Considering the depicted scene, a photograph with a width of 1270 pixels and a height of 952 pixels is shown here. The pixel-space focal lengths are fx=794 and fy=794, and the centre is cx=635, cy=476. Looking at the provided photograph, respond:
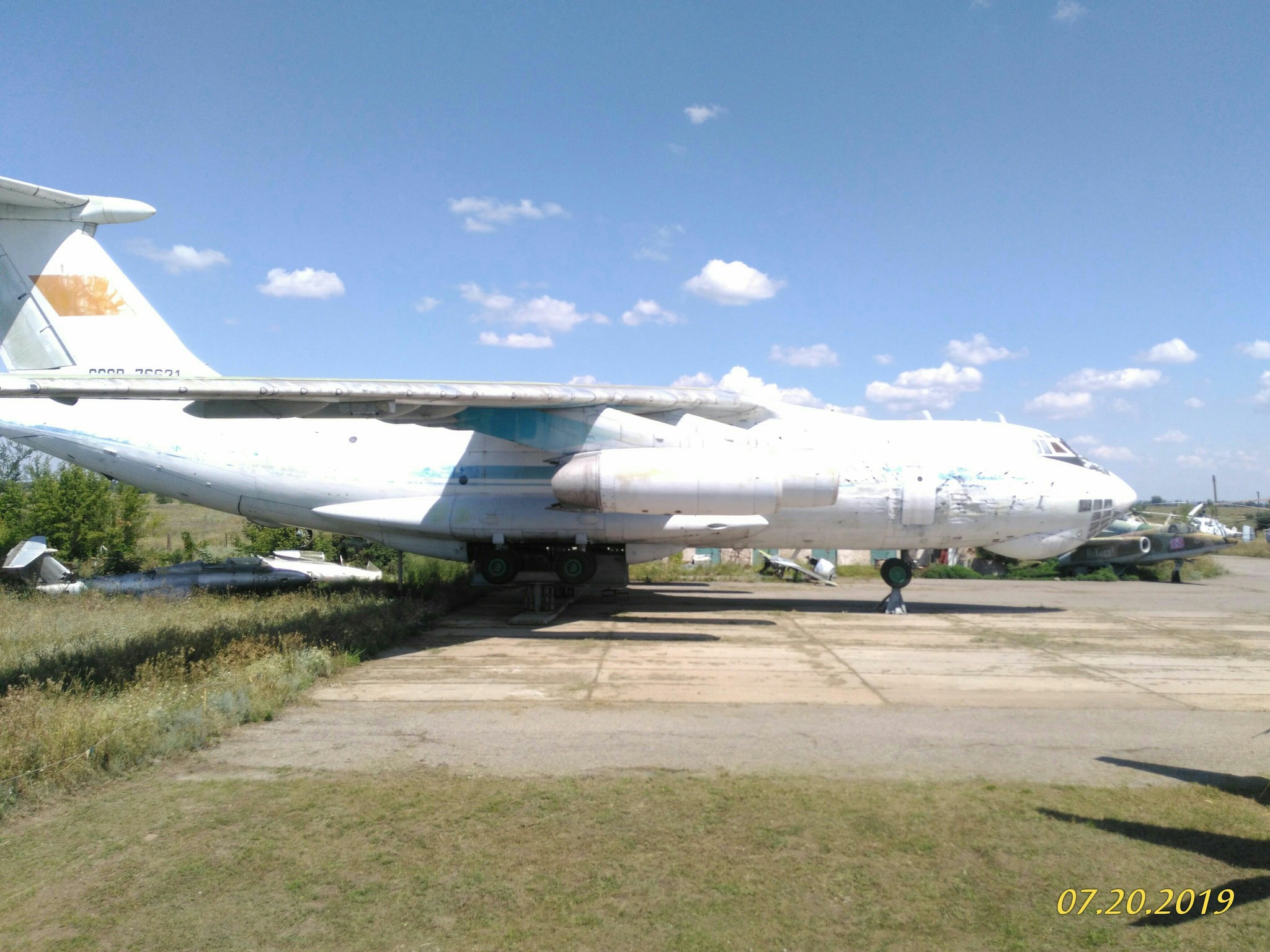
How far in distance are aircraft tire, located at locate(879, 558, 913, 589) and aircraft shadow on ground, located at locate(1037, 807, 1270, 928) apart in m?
9.31

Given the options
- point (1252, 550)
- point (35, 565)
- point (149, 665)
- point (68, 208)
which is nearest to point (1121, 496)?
point (149, 665)

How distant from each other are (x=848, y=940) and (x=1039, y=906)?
3.24ft

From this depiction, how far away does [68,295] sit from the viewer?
12.5m

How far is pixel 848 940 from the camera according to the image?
339cm

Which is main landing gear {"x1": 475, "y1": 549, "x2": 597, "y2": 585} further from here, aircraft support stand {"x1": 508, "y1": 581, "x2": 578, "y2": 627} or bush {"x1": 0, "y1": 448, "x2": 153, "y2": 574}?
bush {"x1": 0, "y1": 448, "x2": 153, "y2": 574}

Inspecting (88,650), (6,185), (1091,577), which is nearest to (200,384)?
(88,650)

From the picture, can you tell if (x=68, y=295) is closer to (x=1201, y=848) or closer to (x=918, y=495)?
(x=918, y=495)

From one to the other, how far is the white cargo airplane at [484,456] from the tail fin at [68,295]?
→ 0.09 feet

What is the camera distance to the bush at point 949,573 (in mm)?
22575

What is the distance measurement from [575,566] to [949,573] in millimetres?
14142

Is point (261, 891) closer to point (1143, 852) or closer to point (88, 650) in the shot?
point (1143, 852)

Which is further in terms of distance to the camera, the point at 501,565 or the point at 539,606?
the point at 539,606

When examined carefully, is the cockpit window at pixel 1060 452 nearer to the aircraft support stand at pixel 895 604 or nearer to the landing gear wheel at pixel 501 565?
the aircraft support stand at pixel 895 604

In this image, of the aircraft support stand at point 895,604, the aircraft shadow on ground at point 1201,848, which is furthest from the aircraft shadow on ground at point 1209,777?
the aircraft support stand at point 895,604
